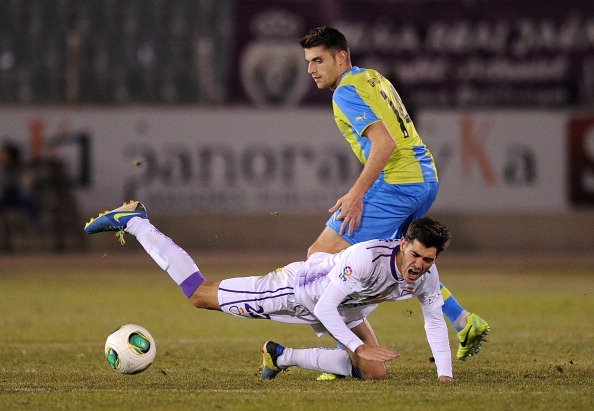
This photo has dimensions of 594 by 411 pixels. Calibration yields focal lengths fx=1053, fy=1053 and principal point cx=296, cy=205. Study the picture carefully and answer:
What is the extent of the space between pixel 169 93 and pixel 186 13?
168cm

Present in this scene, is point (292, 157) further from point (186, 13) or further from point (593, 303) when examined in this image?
point (593, 303)

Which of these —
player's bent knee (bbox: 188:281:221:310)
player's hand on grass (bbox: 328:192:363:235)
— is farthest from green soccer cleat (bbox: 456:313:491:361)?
player's bent knee (bbox: 188:281:221:310)

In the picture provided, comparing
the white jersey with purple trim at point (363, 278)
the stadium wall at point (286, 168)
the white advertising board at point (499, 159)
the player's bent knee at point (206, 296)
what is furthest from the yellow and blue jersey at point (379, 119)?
the white advertising board at point (499, 159)

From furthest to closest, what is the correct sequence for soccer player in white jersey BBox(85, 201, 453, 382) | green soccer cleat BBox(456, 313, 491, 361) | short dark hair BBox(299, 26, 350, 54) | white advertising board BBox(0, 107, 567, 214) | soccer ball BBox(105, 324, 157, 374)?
1. white advertising board BBox(0, 107, 567, 214)
2. green soccer cleat BBox(456, 313, 491, 361)
3. short dark hair BBox(299, 26, 350, 54)
4. soccer ball BBox(105, 324, 157, 374)
5. soccer player in white jersey BBox(85, 201, 453, 382)

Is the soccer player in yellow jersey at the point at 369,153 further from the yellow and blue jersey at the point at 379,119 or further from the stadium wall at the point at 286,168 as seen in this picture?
the stadium wall at the point at 286,168

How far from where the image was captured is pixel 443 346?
21.0 ft

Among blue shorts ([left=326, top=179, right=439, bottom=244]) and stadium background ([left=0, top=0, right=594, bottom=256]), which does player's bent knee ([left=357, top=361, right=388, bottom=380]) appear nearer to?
blue shorts ([left=326, top=179, right=439, bottom=244])

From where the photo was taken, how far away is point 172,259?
7.00 m

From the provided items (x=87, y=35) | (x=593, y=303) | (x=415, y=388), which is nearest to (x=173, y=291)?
(x=593, y=303)

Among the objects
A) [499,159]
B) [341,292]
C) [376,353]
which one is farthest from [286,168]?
[376,353]

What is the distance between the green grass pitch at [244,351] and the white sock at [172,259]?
0.59 metres

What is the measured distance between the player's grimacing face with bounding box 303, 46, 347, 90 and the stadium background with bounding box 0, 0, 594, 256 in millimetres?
10020

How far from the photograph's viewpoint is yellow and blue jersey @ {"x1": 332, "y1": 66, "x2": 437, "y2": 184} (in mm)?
6711

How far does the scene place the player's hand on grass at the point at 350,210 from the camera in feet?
21.4
